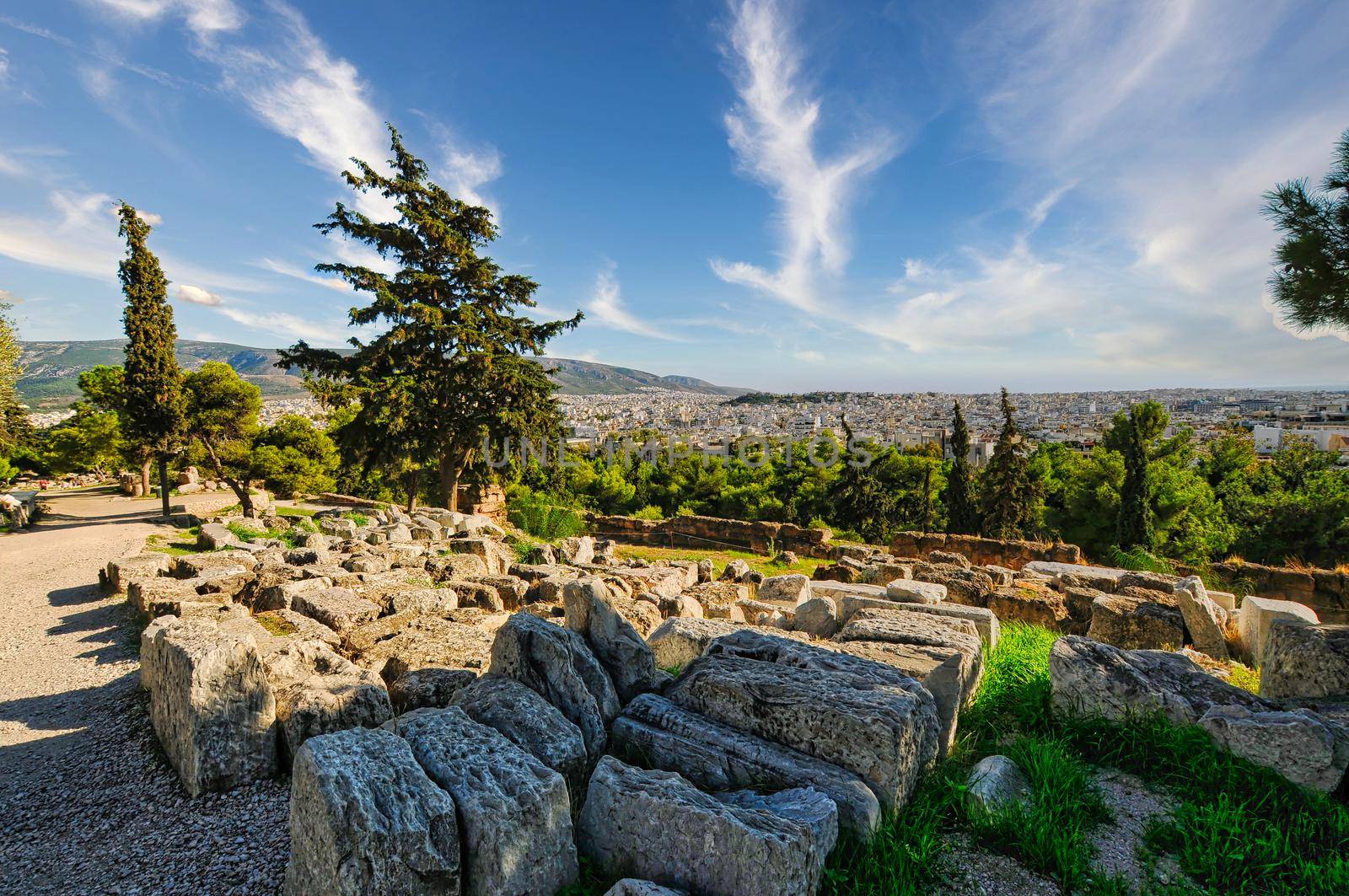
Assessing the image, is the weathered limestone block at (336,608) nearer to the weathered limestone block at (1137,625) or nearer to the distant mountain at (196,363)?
the weathered limestone block at (1137,625)

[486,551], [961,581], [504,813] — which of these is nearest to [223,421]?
[486,551]

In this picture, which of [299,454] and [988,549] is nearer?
[988,549]

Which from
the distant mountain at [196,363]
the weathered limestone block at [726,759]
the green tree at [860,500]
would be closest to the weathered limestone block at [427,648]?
the weathered limestone block at [726,759]

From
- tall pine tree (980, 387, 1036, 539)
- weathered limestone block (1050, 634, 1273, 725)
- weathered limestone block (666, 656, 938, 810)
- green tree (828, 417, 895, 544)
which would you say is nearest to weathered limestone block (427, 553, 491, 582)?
weathered limestone block (666, 656, 938, 810)

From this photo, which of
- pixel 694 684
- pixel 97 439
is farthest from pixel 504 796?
pixel 97 439

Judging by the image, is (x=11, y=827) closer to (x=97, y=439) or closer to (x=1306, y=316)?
(x=1306, y=316)

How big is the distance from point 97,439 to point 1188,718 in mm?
26406

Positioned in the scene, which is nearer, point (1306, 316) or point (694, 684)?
point (694, 684)

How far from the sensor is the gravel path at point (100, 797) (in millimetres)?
2934

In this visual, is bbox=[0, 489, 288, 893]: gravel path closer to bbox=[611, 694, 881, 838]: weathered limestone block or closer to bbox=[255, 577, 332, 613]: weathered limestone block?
bbox=[255, 577, 332, 613]: weathered limestone block

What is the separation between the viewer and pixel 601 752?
3598 millimetres

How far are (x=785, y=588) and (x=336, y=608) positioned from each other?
7.04 meters

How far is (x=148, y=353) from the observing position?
516 inches

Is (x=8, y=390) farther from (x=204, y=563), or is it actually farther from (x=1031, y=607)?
(x=1031, y=607)
